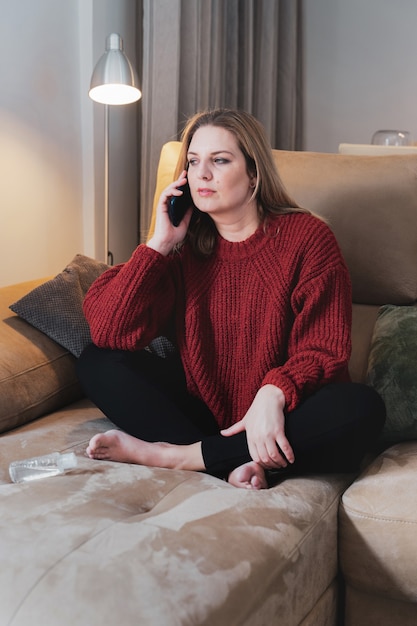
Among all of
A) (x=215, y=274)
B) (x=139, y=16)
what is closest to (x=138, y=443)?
(x=215, y=274)

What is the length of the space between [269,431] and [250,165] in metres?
0.60

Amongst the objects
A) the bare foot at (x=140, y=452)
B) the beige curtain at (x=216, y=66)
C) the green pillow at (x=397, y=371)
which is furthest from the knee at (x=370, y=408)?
the beige curtain at (x=216, y=66)

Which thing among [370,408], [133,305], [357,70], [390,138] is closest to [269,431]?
[370,408]

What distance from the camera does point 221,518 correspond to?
1.10 meters

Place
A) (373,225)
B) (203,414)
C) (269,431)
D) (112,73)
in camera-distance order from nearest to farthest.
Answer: (269,431) < (203,414) < (373,225) < (112,73)

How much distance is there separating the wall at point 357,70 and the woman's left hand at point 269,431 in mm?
2822

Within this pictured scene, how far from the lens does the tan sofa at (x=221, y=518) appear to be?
2.96ft

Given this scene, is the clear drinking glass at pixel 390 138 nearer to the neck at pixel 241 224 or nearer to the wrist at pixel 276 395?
the neck at pixel 241 224

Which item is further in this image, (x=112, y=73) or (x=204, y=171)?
(x=112, y=73)

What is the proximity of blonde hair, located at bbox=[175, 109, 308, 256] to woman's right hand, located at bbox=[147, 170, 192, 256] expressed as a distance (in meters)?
0.03

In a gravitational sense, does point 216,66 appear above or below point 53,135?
above

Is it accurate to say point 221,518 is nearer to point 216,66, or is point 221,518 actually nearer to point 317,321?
point 317,321

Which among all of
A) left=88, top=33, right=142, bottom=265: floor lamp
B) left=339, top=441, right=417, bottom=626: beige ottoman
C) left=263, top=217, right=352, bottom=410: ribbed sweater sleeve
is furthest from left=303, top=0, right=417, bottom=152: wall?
left=339, top=441, right=417, bottom=626: beige ottoman

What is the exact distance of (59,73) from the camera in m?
2.66
